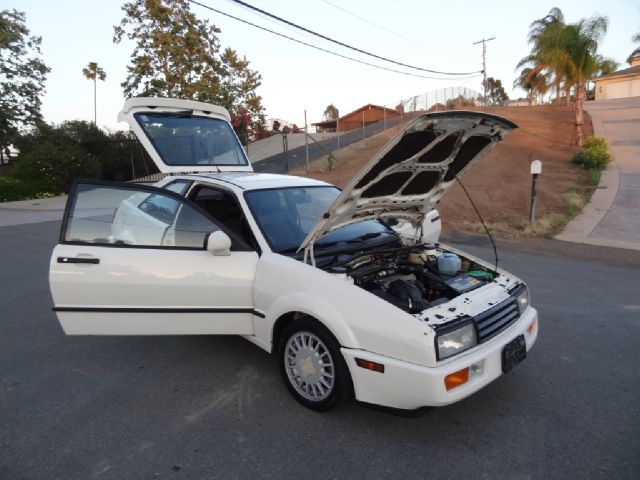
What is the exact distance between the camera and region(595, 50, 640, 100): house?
41844mm

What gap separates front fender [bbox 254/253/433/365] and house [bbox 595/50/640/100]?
49028mm

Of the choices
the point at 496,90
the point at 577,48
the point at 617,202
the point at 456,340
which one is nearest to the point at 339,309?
the point at 456,340

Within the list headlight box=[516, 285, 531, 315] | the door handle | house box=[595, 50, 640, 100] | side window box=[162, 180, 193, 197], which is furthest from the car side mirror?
house box=[595, 50, 640, 100]

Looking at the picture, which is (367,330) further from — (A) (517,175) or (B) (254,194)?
(A) (517,175)

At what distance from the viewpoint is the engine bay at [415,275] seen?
288 centimetres

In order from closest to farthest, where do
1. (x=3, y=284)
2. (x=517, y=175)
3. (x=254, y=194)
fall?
(x=254, y=194), (x=3, y=284), (x=517, y=175)

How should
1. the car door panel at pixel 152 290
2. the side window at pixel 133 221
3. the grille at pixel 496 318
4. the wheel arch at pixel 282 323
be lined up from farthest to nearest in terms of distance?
the side window at pixel 133 221 → the car door panel at pixel 152 290 → the wheel arch at pixel 282 323 → the grille at pixel 496 318

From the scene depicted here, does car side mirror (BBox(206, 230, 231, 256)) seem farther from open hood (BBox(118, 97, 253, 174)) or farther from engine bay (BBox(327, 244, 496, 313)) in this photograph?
open hood (BBox(118, 97, 253, 174))

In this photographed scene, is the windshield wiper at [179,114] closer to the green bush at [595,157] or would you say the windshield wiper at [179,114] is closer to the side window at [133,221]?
the side window at [133,221]

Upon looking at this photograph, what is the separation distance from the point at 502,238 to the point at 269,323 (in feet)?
23.2

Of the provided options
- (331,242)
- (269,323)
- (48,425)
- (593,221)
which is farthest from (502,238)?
(48,425)

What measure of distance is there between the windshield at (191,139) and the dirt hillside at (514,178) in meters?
6.05

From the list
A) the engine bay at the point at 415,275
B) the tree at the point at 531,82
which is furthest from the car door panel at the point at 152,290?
the tree at the point at 531,82

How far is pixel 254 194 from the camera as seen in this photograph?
364 cm
